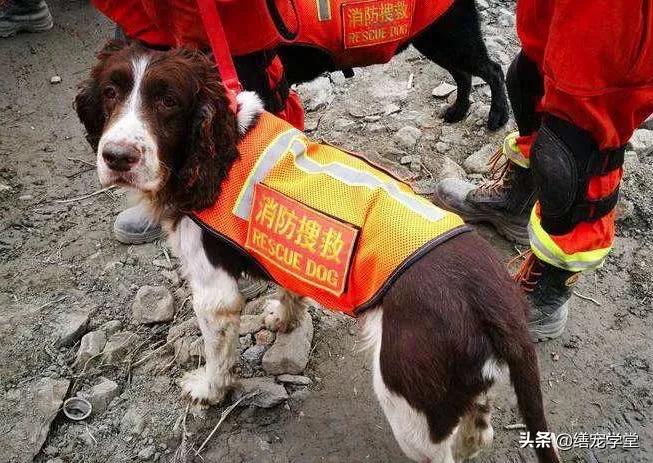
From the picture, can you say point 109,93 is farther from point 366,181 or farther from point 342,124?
point 342,124

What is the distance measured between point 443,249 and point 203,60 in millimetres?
1186

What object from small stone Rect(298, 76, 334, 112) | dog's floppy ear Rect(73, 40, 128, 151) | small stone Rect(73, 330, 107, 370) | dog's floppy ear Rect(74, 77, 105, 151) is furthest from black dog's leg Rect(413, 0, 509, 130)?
small stone Rect(73, 330, 107, 370)

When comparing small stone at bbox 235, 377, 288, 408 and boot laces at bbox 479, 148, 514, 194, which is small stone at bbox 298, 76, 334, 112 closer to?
boot laces at bbox 479, 148, 514, 194

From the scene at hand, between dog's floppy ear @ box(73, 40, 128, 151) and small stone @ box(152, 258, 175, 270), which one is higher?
dog's floppy ear @ box(73, 40, 128, 151)

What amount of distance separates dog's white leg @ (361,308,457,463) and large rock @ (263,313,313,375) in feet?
2.80

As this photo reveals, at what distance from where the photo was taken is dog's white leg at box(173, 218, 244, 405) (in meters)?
2.33

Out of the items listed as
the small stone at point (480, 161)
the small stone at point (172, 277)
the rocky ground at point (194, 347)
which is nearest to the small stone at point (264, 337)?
the rocky ground at point (194, 347)

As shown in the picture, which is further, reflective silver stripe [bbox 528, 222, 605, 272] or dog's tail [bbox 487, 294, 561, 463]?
reflective silver stripe [bbox 528, 222, 605, 272]

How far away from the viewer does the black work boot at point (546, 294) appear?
271 cm

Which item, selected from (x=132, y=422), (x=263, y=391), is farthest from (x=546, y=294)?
(x=132, y=422)

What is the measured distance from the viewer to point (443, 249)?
187 centimetres

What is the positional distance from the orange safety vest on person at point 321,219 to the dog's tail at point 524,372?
1.22 feet

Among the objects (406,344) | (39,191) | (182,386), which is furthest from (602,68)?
(39,191)

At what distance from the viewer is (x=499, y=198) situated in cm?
343
